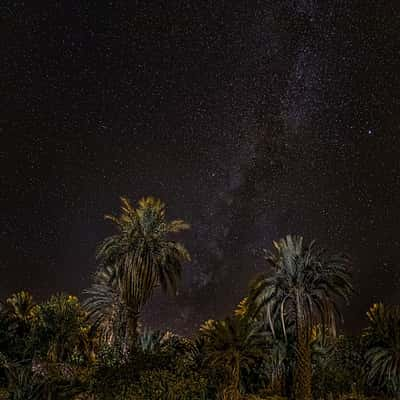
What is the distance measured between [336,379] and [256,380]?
19.0 ft

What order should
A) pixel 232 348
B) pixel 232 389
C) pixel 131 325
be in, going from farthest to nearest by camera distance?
pixel 131 325 → pixel 232 348 → pixel 232 389

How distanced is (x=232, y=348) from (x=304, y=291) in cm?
490

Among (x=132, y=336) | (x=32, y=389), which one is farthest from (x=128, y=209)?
(x=32, y=389)

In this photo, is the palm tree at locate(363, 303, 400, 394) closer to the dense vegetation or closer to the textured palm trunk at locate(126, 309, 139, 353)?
the dense vegetation

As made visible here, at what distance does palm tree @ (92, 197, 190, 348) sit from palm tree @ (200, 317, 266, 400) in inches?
158

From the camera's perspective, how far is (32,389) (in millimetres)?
23078

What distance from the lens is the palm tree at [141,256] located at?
28.9 m

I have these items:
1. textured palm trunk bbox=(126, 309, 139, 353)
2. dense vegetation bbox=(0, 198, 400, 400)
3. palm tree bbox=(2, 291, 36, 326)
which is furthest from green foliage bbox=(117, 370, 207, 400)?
palm tree bbox=(2, 291, 36, 326)

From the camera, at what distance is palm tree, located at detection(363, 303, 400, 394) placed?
112ft

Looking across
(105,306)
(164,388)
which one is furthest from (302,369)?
(105,306)

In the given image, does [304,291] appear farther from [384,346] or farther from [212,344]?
[384,346]

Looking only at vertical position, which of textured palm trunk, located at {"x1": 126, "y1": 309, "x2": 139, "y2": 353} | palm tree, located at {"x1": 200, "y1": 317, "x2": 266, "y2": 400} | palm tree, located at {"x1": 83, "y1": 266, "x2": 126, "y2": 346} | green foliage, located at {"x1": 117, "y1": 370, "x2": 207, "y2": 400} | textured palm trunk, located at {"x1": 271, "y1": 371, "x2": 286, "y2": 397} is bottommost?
green foliage, located at {"x1": 117, "y1": 370, "x2": 207, "y2": 400}

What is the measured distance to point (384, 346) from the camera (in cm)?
3550

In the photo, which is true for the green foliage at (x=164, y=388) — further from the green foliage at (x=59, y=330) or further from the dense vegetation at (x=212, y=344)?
the green foliage at (x=59, y=330)
